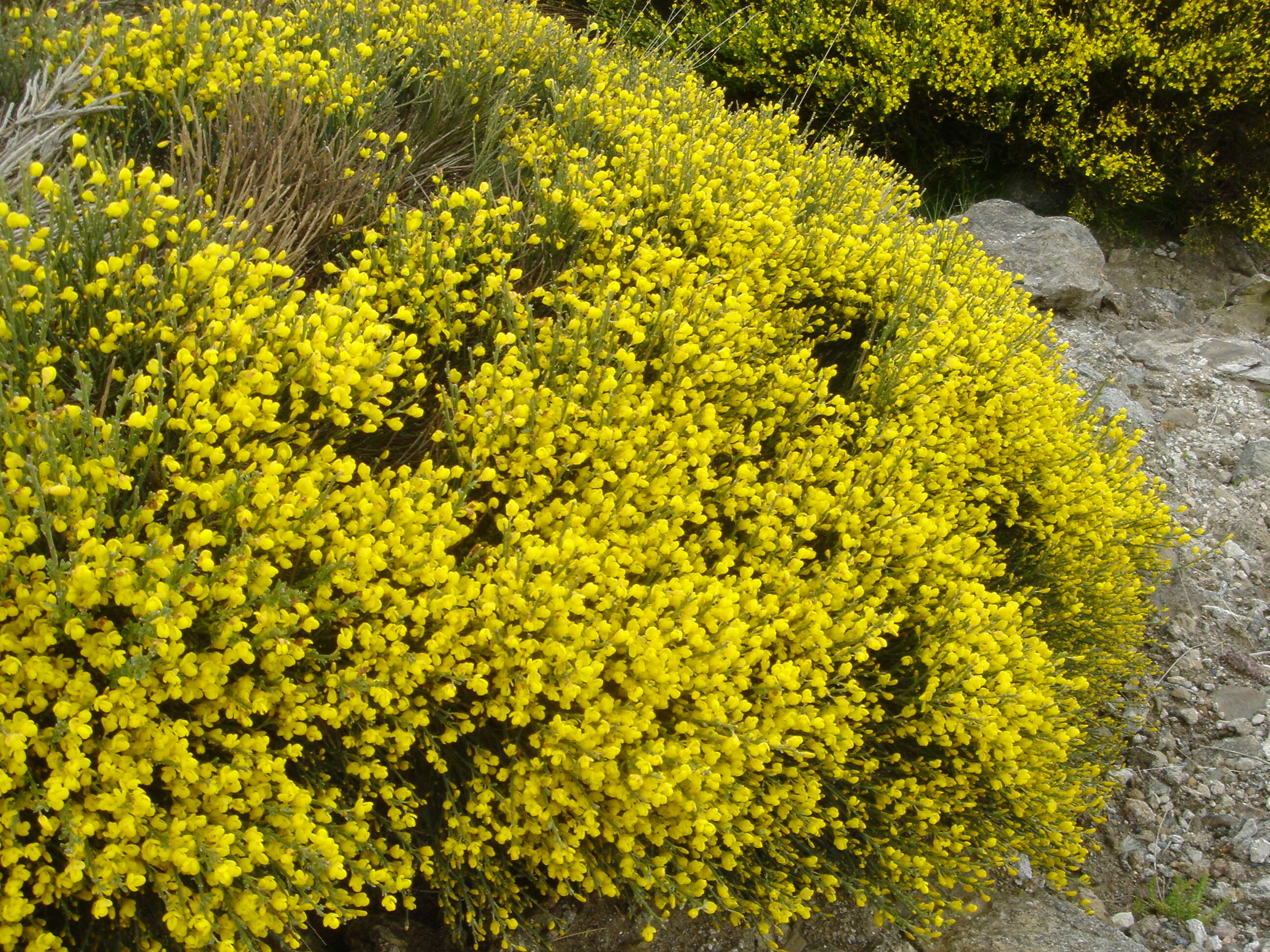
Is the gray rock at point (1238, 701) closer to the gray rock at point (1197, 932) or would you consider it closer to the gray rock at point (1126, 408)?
the gray rock at point (1197, 932)

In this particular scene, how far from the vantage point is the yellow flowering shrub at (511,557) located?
1729mm

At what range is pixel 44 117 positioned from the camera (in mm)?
2504

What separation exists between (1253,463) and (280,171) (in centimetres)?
446

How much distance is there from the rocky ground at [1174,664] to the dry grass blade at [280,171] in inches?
70.3

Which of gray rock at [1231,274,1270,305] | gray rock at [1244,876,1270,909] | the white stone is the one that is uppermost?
gray rock at [1231,274,1270,305]

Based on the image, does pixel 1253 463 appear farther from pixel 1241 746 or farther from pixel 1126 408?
pixel 1241 746

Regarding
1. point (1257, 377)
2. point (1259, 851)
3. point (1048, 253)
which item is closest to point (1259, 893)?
point (1259, 851)

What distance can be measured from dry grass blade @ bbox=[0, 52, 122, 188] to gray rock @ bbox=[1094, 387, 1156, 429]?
432 centimetres

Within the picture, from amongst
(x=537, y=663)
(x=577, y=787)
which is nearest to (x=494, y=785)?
(x=577, y=787)

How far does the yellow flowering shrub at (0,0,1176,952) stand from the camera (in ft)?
5.67

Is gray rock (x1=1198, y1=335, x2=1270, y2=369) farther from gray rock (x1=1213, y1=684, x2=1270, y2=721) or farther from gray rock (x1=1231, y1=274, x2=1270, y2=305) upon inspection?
gray rock (x1=1213, y1=684, x2=1270, y2=721)

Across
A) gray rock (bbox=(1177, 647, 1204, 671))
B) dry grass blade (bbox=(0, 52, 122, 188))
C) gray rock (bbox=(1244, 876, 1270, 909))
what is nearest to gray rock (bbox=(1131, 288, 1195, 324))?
gray rock (bbox=(1177, 647, 1204, 671))

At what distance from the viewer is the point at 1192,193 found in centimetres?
596

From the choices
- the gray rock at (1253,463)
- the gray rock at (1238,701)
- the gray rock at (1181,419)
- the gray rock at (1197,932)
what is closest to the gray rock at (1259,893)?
the gray rock at (1197,932)
